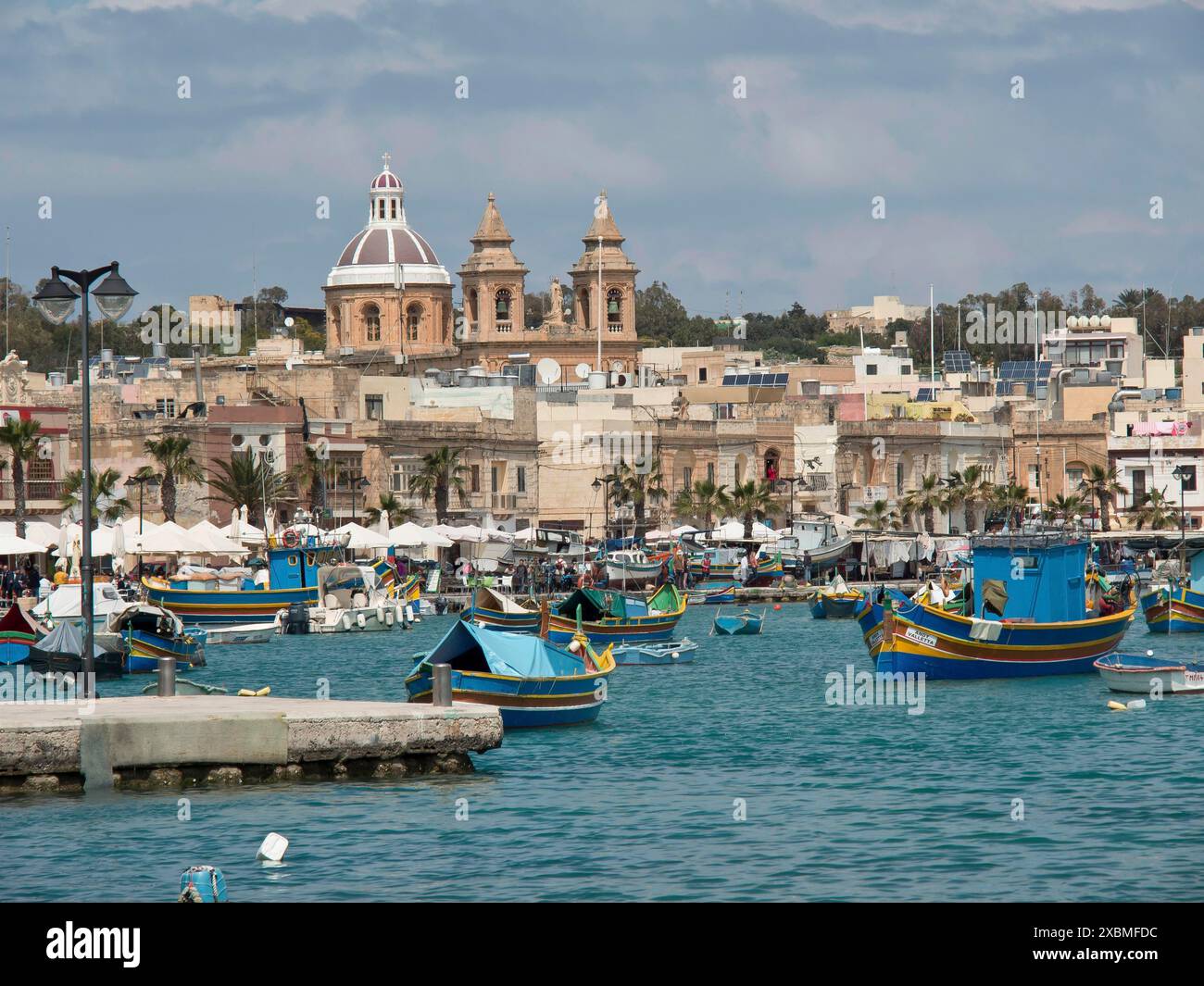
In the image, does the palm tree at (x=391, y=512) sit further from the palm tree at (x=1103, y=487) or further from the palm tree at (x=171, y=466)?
the palm tree at (x=1103, y=487)

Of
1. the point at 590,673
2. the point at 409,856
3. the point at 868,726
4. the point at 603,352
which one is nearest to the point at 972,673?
the point at 868,726

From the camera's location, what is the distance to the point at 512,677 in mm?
31672

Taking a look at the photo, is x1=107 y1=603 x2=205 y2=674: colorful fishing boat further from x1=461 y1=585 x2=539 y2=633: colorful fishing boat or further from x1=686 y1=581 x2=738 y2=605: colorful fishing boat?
x1=686 y1=581 x2=738 y2=605: colorful fishing boat

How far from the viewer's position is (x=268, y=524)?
7481 cm

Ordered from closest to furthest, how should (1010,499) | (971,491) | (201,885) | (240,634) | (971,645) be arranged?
(201,885) → (971,645) → (240,634) → (1010,499) → (971,491)

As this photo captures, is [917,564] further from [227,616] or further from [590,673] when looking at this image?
[590,673]

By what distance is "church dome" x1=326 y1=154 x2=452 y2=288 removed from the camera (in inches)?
4441

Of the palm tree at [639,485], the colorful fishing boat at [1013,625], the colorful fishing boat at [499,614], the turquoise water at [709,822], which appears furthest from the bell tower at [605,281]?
the turquoise water at [709,822]

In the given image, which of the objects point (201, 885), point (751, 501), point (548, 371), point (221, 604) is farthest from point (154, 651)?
point (548, 371)

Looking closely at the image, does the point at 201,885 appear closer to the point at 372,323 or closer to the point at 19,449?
the point at 19,449

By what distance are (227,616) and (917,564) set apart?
1432 inches

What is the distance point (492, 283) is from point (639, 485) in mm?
30539

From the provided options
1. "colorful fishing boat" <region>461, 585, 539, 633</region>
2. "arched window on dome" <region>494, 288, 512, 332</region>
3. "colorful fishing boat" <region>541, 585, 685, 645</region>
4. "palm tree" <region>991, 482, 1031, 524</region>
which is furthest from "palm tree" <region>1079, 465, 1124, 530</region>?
"colorful fishing boat" <region>461, 585, 539, 633</region>

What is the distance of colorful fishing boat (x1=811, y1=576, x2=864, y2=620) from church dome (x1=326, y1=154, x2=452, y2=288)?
155ft
